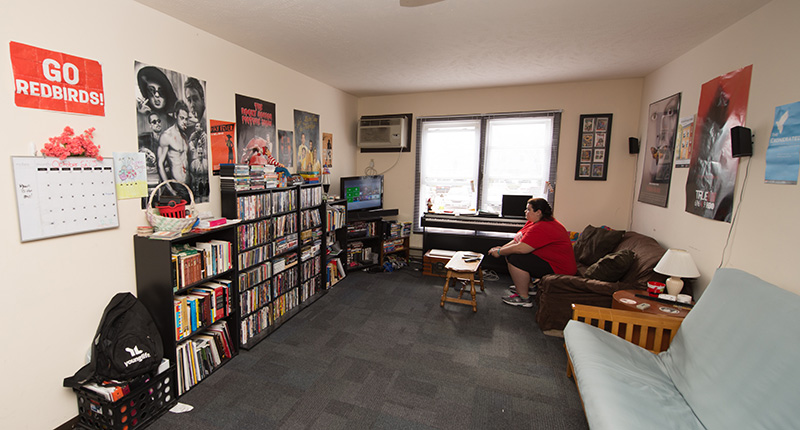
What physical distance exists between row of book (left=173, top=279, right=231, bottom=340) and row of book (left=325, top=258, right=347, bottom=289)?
1.58 metres

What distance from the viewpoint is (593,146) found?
14.6 feet

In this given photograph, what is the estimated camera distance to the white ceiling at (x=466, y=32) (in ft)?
7.45

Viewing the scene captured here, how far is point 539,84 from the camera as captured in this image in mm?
4566

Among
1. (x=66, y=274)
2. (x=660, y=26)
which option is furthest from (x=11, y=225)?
(x=660, y=26)

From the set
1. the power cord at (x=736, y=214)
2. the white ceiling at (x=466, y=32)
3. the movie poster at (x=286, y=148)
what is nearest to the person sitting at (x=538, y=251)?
the power cord at (x=736, y=214)

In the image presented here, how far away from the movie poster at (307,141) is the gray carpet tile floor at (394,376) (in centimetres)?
177

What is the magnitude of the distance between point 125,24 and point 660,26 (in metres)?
3.81

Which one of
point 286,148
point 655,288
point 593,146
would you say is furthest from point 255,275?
point 593,146

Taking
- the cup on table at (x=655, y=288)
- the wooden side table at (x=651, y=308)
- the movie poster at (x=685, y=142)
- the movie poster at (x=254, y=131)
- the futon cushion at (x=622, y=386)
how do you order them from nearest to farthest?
the futon cushion at (x=622, y=386), the wooden side table at (x=651, y=308), the cup on table at (x=655, y=288), the movie poster at (x=685, y=142), the movie poster at (x=254, y=131)

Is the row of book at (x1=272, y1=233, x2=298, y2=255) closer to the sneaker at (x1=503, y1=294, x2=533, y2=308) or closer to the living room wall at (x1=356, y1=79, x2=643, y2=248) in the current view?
the sneaker at (x1=503, y1=294, x2=533, y2=308)

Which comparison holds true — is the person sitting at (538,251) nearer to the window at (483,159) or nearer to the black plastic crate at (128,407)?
the window at (483,159)

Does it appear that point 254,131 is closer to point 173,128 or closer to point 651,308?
point 173,128

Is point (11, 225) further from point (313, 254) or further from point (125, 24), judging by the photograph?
point (313, 254)

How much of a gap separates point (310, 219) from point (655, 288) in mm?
3307
